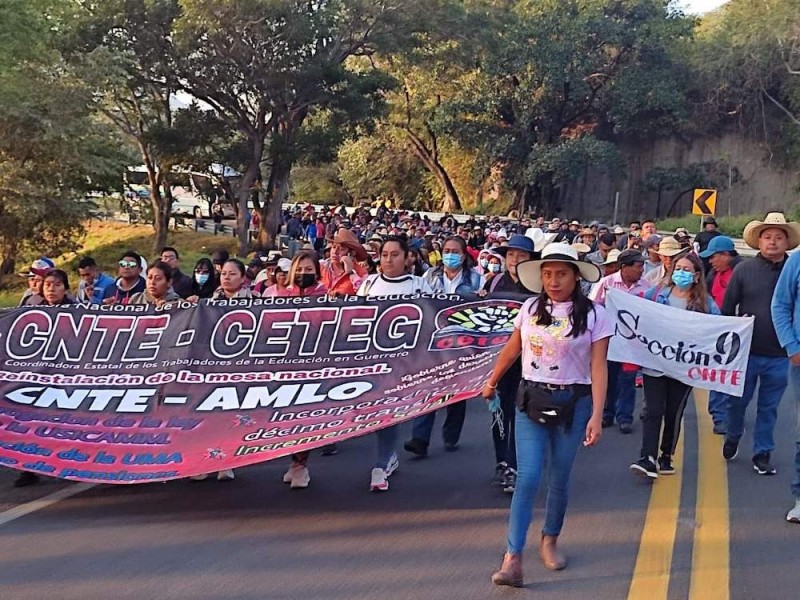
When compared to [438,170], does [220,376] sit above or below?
below

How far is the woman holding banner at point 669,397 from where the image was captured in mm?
6488

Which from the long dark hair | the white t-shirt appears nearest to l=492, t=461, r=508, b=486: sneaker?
the white t-shirt

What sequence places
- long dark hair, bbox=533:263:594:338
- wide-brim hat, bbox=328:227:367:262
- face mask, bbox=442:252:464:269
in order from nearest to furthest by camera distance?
1. long dark hair, bbox=533:263:594:338
2. face mask, bbox=442:252:464:269
3. wide-brim hat, bbox=328:227:367:262

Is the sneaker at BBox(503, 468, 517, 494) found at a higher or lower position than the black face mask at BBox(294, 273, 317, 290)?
lower

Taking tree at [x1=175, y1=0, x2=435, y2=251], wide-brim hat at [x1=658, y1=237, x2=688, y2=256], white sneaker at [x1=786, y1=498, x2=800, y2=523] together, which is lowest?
white sneaker at [x1=786, y1=498, x2=800, y2=523]

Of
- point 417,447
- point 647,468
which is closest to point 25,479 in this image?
point 417,447

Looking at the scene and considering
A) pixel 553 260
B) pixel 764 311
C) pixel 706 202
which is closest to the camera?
pixel 553 260

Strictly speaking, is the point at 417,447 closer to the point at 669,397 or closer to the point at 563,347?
the point at 669,397

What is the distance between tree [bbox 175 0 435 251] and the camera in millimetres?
25062

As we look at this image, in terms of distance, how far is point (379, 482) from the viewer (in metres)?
6.06

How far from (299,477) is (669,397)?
2.79m

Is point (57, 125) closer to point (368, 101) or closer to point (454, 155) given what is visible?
point (368, 101)

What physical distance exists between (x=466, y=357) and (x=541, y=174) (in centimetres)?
3555

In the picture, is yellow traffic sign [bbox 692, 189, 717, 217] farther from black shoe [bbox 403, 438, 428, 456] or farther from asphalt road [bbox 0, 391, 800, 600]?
black shoe [bbox 403, 438, 428, 456]
